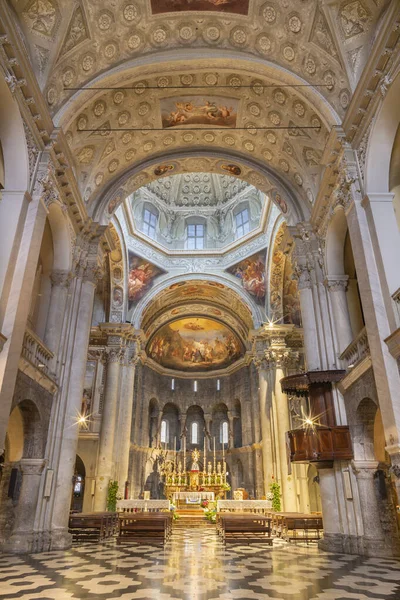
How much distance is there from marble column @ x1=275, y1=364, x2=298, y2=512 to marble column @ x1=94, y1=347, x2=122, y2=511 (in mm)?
8429

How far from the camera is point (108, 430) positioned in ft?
71.1

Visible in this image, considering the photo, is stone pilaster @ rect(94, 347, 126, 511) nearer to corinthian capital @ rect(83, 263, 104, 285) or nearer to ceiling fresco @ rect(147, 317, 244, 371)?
ceiling fresco @ rect(147, 317, 244, 371)

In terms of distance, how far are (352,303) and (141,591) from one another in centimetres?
987

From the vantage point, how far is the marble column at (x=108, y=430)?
20.0 m

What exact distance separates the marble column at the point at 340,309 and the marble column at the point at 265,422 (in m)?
11.8

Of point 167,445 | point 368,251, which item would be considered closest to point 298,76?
point 368,251

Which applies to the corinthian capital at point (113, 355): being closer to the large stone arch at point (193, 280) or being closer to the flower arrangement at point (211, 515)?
the large stone arch at point (193, 280)

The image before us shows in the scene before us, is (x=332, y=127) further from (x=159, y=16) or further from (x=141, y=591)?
(x=141, y=591)

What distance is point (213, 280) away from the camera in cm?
2711

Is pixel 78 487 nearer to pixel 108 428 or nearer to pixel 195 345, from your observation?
pixel 108 428

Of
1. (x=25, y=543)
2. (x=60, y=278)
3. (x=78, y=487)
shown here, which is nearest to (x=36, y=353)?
(x=60, y=278)

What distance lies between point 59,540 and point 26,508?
50.6 inches

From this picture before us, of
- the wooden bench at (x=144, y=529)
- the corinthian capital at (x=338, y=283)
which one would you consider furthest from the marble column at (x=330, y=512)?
the corinthian capital at (x=338, y=283)

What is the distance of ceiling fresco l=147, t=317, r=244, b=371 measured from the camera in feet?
107
